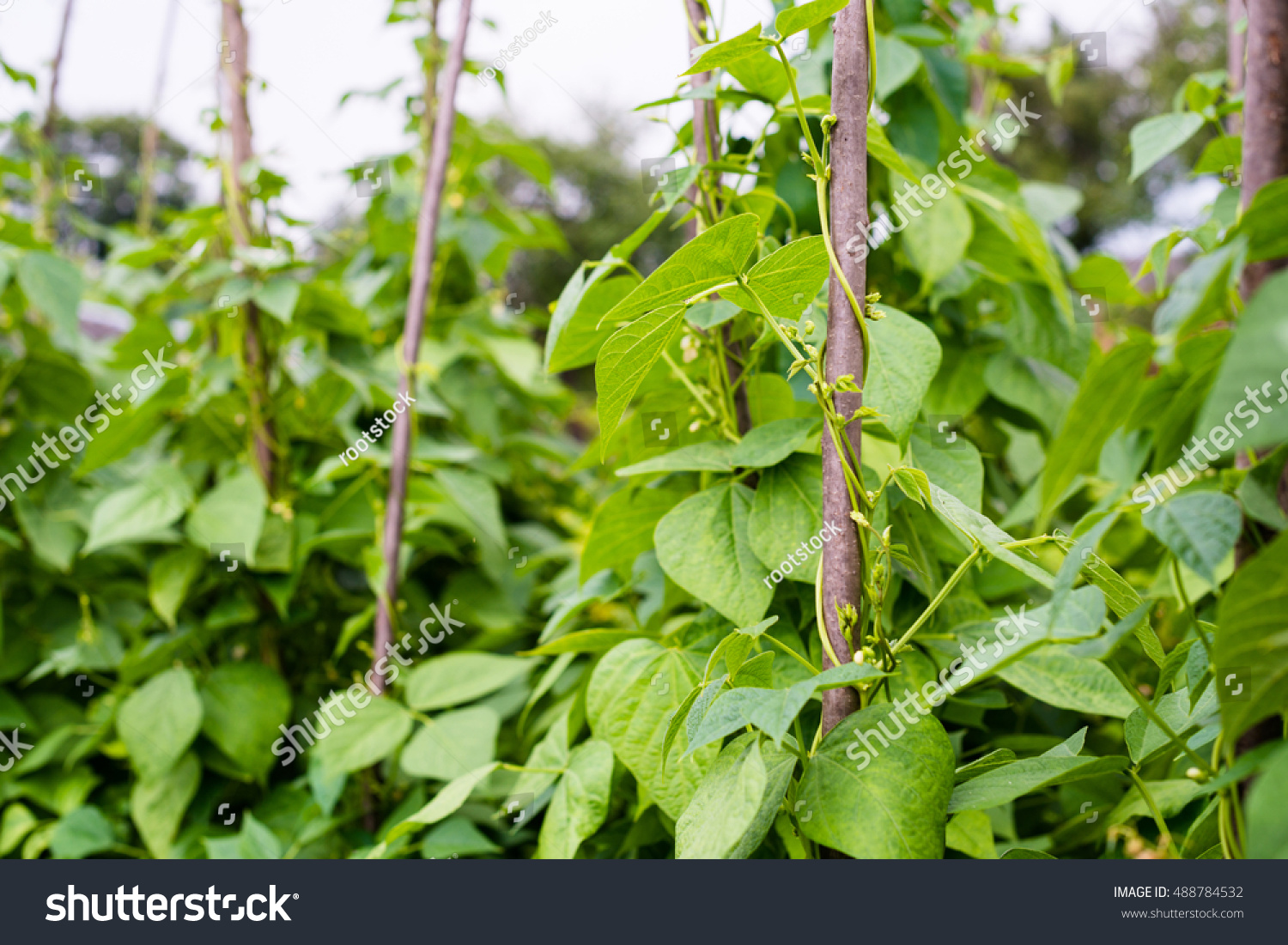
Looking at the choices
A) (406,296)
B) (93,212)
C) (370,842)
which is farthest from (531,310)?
(93,212)

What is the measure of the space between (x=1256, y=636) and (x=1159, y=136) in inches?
25.1

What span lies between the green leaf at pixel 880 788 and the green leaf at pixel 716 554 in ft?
0.38

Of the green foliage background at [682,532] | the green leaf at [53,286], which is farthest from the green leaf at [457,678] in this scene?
the green leaf at [53,286]

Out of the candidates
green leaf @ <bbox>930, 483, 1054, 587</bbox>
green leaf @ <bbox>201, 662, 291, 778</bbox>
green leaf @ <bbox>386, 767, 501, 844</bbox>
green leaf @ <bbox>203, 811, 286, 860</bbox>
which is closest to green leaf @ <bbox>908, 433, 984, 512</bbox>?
green leaf @ <bbox>930, 483, 1054, 587</bbox>

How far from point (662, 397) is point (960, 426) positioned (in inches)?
15.5

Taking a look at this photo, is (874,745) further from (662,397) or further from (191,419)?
(191,419)

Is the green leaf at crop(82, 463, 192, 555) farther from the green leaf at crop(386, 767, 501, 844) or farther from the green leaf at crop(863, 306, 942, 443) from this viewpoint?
the green leaf at crop(863, 306, 942, 443)

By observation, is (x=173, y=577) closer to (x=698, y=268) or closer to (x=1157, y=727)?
(x=698, y=268)

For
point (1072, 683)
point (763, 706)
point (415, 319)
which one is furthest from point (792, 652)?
point (415, 319)

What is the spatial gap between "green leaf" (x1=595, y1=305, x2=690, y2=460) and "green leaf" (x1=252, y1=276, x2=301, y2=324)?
688mm

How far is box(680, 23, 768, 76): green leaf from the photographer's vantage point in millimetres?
489

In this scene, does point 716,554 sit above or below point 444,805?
above

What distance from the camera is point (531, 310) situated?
1.39m

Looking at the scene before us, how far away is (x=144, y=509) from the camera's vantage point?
1111 millimetres
